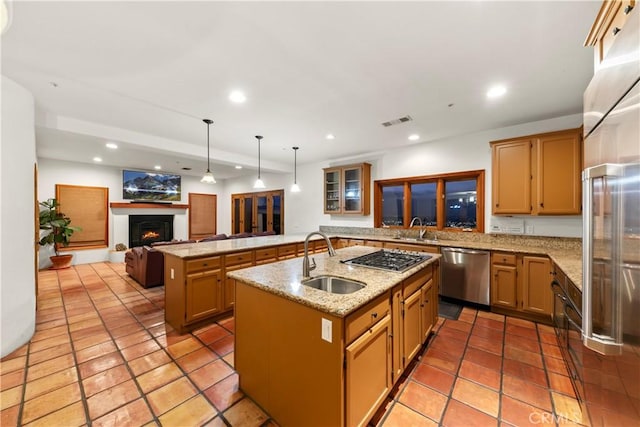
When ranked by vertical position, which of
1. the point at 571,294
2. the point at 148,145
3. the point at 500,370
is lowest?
the point at 500,370

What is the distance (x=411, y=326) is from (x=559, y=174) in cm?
289

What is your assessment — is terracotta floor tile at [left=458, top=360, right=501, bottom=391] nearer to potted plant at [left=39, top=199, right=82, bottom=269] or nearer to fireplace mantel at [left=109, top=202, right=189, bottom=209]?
potted plant at [left=39, top=199, right=82, bottom=269]

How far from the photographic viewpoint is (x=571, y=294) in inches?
74.9

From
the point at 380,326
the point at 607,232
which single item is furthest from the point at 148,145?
the point at 607,232

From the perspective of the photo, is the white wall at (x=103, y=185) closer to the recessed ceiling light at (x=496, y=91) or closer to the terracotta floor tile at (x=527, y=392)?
the recessed ceiling light at (x=496, y=91)

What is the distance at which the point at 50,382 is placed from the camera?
1972 mm

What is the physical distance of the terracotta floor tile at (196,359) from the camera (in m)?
2.20

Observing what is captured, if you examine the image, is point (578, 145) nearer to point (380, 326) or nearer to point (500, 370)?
point (500, 370)

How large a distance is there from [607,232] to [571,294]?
1328 millimetres

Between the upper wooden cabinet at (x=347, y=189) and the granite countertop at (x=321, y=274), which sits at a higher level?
the upper wooden cabinet at (x=347, y=189)

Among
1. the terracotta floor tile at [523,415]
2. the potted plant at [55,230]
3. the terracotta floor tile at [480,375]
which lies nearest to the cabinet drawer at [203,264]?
the terracotta floor tile at [480,375]

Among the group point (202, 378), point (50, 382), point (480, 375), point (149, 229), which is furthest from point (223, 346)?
point (149, 229)

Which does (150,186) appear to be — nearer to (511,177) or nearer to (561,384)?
(511,177)

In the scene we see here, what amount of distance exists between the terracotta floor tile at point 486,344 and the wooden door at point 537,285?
0.84 meters
